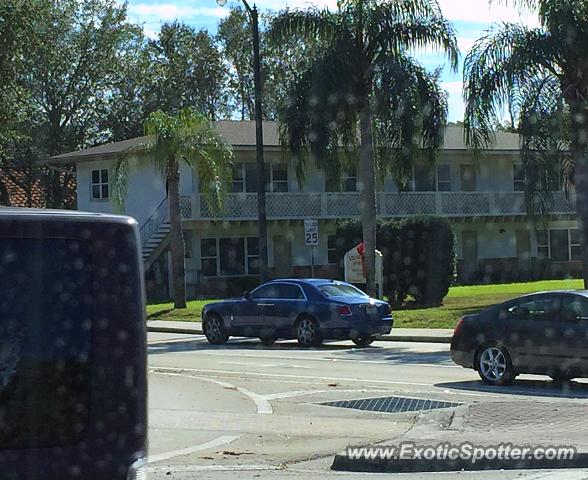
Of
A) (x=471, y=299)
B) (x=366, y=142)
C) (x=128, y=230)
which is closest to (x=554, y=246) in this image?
(x=471, y=299)

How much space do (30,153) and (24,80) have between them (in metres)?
4.43

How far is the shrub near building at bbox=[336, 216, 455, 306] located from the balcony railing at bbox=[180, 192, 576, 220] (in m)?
8.87

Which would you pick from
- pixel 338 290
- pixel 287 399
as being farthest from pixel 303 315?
pixel 287 399

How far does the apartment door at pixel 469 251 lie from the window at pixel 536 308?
3641 cm

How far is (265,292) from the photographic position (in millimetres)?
25656

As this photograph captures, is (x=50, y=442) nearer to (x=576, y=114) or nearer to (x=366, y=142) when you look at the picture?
(x=576, y=114)

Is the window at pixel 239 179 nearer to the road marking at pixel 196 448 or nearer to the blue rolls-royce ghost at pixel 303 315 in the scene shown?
the blue rolls-royce ghost at pixel 303 315

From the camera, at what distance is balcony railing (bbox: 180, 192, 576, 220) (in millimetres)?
45094

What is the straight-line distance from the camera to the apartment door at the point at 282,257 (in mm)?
48531

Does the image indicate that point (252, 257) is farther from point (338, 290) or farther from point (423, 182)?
point (338, 290)

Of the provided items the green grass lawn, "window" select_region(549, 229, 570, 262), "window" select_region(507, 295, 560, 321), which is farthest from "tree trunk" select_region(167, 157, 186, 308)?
"window" select_region(549, 229, 570, 262)

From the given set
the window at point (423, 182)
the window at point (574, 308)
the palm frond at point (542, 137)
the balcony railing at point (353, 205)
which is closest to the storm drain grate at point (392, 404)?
the window at point (574, 308)

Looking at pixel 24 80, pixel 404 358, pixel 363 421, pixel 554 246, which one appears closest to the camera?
pixel 363 421

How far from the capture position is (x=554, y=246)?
5525 centimetres
